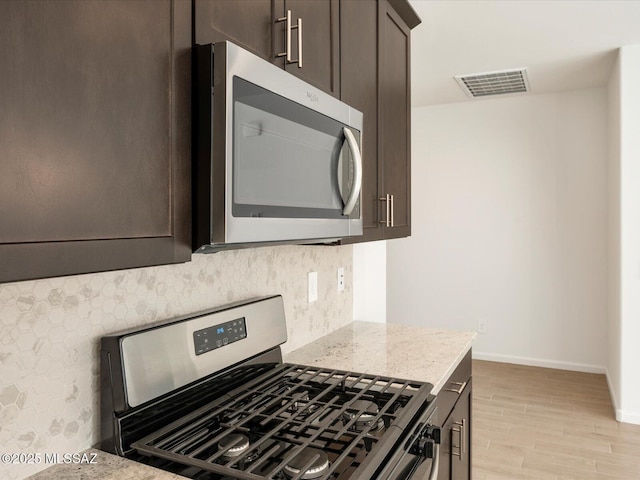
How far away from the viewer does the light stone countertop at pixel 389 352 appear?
1542mm

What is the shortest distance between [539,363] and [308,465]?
13.7 ft

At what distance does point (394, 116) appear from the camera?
2.03 metres

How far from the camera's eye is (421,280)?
4945mm

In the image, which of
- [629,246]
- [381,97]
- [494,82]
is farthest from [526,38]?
[381,97]

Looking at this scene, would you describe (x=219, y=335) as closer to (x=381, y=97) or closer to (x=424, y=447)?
(x=424, y=447)

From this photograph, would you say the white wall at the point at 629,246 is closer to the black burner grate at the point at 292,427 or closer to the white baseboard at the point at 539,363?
the white baseboard at the point at 539,363

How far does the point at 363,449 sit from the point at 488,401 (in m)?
3.01

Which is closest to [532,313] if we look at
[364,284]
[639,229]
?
[639,229]

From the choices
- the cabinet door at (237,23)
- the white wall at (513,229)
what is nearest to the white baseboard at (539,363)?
the white wall at (513,229)

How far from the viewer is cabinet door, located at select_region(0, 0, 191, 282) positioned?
0.61 m

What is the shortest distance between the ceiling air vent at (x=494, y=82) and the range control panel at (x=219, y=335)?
3.18 m

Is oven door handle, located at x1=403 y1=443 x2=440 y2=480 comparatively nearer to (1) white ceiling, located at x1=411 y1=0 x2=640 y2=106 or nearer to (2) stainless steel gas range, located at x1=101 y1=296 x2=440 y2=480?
(2) stainless steel gas range, located at x1=101 y1=296 x2=440 y2=480

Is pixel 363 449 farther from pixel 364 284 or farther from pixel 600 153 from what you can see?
pixel 600 153

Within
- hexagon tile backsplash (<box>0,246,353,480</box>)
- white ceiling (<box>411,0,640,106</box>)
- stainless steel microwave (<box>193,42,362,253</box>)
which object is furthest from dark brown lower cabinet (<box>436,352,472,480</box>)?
white ceiling (<box>411,0,640,106</box>)
